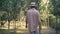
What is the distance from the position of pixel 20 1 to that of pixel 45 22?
36.8 ft

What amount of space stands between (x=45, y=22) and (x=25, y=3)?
8.57 metres

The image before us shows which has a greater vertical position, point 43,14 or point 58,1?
point 58,1

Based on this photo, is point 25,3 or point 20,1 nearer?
point 20,1

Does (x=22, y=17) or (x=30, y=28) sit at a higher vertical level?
(x=30, y=28)

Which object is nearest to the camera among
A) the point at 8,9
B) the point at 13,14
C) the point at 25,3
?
the point at 8,9

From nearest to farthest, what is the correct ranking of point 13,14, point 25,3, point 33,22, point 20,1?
point 33,22 → point 13,14 → point 20,1 → point 25,3

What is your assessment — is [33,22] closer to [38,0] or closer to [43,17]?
[38,0]

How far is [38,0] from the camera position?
2975 cm

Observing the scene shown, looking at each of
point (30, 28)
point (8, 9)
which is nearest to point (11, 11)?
point (8, 9)

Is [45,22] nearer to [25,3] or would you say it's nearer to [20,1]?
[25,3]

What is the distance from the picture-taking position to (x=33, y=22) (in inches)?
244

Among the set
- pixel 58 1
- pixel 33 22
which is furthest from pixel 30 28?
pixel 58 1

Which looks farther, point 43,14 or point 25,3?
point 43,14

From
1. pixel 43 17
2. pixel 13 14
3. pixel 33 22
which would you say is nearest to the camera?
pixel 33 22
